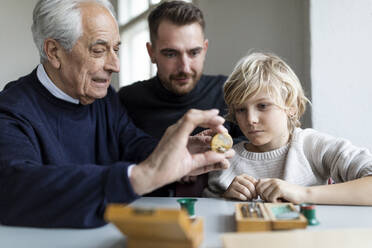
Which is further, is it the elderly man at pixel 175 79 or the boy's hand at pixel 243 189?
the elderly man at pixel 175 79

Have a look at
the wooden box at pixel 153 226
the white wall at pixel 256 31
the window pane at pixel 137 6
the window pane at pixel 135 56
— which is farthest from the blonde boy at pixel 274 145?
the window pane at pixel 137 6

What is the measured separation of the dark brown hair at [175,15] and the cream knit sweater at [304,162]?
2.72 feet

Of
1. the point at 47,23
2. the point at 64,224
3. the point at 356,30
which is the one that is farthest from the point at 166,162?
the point at 356,30

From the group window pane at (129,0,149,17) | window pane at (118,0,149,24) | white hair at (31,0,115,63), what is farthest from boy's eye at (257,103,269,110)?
window pane at (118,0,149,24)

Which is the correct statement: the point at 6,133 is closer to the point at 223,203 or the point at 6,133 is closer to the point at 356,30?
the point at 223,203

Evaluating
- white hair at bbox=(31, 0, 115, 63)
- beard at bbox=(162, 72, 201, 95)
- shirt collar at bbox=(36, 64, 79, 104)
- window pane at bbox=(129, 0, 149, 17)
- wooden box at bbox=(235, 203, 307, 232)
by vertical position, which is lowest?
wooden box at bbox=(235, 203, 307, 232)

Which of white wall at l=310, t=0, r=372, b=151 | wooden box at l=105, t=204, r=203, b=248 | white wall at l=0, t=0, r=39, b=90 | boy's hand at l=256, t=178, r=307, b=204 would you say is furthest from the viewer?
white wall at l=0, t=0, r=39, b=90

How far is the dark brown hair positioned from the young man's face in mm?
29

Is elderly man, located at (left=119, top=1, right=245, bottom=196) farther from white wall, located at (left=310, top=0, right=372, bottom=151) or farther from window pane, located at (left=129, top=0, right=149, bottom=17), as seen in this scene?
window pane, located at (left=129, top=0, right=149, bottom=17)

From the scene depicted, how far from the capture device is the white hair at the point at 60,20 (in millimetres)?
1541

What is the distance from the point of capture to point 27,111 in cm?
142

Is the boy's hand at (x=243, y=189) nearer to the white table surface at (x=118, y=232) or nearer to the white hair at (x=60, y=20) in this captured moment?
the white table surface at (x=118, y=232)

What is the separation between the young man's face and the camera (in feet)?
7.03

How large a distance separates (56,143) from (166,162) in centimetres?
71
